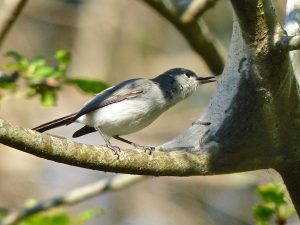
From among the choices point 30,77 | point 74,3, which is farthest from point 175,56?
point 30,77

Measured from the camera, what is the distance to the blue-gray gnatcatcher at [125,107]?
12.3 ft

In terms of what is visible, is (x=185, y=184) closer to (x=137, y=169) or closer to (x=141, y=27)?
(x=141, y=27)

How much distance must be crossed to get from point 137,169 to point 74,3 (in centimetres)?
588

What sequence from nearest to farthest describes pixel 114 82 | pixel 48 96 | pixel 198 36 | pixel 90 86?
1. pixel 90 86
2. pixel 48 96
3. pixel 198 36
4. pixel 114 82

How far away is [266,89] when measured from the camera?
9.31 feet

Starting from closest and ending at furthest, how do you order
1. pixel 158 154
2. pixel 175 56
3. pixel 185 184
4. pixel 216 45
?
pixel 158 154 → pixel 216 45 → pixel 185 184 → pixel 175 56

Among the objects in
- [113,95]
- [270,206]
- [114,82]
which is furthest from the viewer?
[114,82]

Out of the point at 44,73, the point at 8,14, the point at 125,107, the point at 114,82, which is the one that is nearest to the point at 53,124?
the point at 44,73

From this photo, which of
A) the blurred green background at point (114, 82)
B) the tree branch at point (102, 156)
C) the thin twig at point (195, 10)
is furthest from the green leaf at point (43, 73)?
the blurred green background at point (114, 82)

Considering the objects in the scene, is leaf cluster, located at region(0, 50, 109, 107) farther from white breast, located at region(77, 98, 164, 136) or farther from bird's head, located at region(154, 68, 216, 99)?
bird's head, located at region(154, 68, 216, 99)

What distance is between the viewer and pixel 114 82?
777cm

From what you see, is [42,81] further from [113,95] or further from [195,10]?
[195,10]

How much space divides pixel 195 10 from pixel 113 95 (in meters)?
0.69

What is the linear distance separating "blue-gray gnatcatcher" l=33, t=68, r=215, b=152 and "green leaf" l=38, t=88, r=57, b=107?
101 mm
